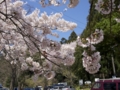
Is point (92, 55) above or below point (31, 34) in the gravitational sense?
below

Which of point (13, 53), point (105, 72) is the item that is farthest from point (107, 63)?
point (13, 53)

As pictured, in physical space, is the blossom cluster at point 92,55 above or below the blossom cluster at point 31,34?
below

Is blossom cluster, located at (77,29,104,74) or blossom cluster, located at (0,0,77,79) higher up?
blossom cluster, located at (0,0,77,79)

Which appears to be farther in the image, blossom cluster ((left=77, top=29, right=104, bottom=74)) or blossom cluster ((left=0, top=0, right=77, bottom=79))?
blossom cluster ((left=0, top=0, right=77, bottom=79))

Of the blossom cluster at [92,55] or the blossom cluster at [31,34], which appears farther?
the blossom cluster at [31,34]

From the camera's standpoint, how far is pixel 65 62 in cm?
433

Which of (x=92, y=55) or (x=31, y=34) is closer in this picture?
(x=92, y=55)

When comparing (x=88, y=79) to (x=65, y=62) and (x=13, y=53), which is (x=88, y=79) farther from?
(x=65, y=62)

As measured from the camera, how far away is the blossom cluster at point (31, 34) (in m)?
4.27

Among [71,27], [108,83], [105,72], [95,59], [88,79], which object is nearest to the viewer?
[95,59]

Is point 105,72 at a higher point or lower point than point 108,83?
higher

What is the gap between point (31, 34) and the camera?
16.7 feet

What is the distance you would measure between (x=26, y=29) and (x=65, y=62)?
48.7 inches

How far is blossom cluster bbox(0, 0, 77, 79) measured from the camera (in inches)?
168
